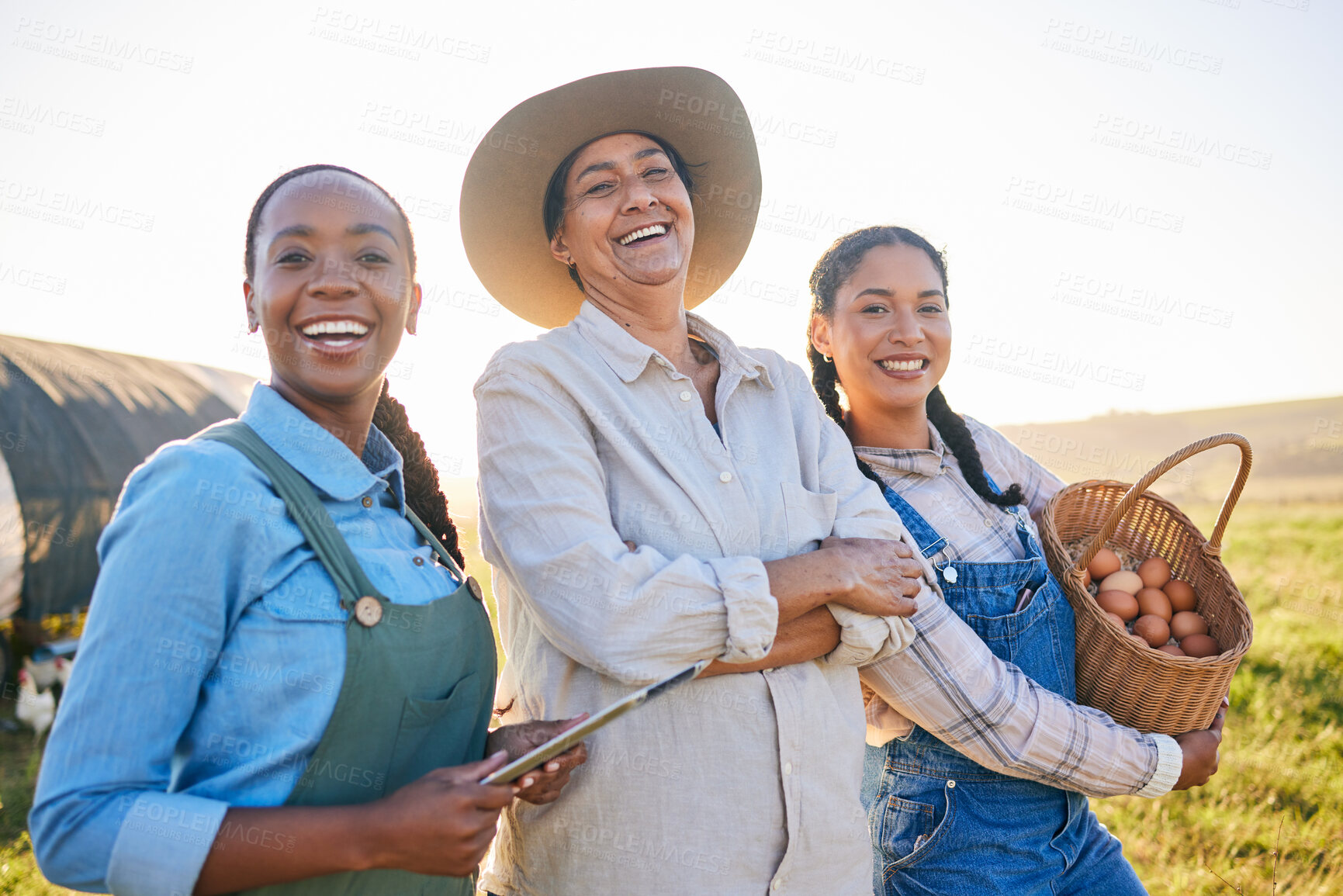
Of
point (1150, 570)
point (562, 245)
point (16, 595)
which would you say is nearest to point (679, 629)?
point (562, 245)

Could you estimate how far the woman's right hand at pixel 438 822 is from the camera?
1461 millimetres

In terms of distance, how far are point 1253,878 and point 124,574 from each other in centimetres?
490

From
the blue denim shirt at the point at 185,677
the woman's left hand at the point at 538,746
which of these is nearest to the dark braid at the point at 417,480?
the woman's left hand at the point at 538,746

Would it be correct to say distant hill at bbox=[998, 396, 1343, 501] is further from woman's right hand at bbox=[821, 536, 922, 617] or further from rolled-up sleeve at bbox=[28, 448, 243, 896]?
rolled-up sleeve at bbox=[28, 448, 243, 896]

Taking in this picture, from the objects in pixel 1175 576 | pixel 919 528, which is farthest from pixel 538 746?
pixel 1175 576

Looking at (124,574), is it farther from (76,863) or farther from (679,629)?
(679,629)

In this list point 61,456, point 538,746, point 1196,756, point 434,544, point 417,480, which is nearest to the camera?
point 538,746

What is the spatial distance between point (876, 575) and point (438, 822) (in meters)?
1.16

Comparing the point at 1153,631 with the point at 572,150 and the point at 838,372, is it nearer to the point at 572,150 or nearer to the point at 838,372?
the point at 838,372

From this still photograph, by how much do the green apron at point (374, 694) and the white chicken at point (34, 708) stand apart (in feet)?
17.7

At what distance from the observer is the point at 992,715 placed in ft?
7.73

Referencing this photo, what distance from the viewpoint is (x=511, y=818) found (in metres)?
2.15

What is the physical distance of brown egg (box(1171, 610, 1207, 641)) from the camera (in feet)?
9.57

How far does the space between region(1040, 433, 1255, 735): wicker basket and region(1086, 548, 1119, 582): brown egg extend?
0.10 meters
